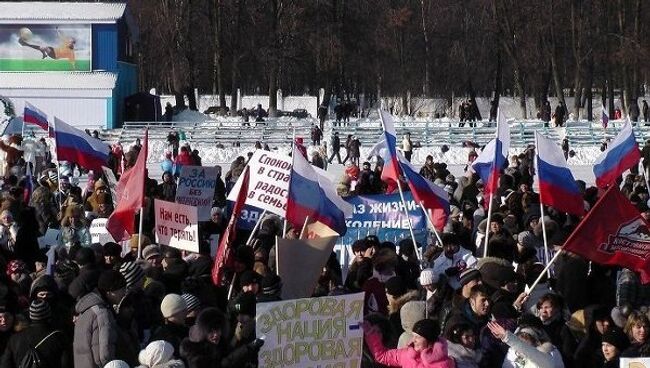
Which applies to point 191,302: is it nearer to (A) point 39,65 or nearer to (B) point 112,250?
(B) point 112,250

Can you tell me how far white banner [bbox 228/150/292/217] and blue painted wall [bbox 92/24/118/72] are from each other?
37.6 metres

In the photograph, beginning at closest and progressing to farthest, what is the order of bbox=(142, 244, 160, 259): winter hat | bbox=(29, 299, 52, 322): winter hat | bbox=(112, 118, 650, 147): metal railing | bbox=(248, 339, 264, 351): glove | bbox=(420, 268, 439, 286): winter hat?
1. bbox=(248, 339, 264, 351): glove
2. bbox=(29, 299, 52, 322): winter hat
3. bbox=(420, 268, 439, 286): winter hat
4. bbox=(142, 244, 160, 259): winter hat
5. bbox=(112, 118, 650, 147): metal railing

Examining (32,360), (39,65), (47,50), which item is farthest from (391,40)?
(32,360)

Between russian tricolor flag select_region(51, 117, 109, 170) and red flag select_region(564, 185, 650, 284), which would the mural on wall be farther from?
red flag select_region(564, 185, 650, 284)

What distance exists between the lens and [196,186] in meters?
15.5

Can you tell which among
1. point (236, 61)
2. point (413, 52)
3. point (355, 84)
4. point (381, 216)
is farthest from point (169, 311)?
point (355, 84)

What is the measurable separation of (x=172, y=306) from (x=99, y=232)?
6721 mm

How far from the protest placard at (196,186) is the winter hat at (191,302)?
6.46 m

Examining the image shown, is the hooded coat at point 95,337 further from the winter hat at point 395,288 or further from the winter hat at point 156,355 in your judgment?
the winter hat at point 395,288

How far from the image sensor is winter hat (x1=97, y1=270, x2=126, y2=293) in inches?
356

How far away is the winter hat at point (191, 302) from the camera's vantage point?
8.71 meters

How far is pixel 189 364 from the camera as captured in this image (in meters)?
7.49

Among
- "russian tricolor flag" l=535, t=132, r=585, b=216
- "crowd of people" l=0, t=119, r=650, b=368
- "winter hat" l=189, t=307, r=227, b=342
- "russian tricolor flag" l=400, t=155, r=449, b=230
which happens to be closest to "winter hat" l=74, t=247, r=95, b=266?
"crowd of people" l=0, t=119, r=650, b=368

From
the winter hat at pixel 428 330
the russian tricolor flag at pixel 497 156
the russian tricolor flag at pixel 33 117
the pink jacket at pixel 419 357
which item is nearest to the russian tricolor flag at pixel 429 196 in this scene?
the russian tricolor flag at pixel 497 156
